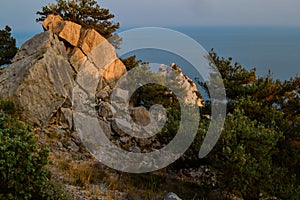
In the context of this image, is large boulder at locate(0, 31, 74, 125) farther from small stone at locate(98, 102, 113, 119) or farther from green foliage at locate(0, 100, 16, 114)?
small stone at locate(98, 102, 113, 119)

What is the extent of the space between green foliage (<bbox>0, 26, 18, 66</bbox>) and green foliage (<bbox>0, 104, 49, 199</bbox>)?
1765 centimetres

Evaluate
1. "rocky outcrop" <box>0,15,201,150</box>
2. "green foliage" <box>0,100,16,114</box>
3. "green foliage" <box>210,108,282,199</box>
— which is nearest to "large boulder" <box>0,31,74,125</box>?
"rocky outcrop" <box>0,15,201,150</box>

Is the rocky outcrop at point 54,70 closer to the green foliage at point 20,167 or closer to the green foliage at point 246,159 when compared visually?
the green foliage at point 20,167

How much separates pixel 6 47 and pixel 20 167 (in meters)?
19.0

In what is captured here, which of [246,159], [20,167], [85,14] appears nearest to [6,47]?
[85,14]

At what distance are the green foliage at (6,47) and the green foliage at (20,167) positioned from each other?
17.6 metres

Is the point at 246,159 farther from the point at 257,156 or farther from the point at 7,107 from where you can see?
the point at 7,107

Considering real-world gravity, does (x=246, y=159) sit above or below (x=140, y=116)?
below

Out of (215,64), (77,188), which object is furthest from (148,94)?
(77,188)

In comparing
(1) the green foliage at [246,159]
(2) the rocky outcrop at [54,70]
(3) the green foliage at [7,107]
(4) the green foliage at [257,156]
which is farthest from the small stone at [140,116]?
(1) the green foliage at [246,159]

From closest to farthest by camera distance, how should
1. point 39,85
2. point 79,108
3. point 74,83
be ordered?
point 39,85 → point 79,108 → point 74,83

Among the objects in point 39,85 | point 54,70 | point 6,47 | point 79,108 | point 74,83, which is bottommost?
point 79,108

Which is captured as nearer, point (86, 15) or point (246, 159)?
point (246, 159)

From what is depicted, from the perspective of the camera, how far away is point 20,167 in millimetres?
5730
